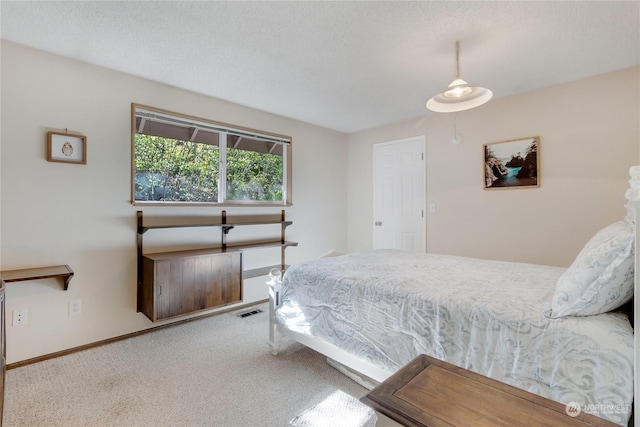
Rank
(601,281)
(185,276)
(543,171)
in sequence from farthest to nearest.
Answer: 1. (543,171)
2. (185,276)
3. (601,281)

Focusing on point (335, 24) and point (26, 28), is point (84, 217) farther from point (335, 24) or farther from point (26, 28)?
point (335, 24)

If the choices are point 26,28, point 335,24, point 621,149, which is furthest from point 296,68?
point 621,149

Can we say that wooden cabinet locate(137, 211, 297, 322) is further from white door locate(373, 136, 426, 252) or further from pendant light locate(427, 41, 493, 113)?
pendant light locate(427, 41, 493, 113)

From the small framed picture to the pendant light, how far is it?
282cm

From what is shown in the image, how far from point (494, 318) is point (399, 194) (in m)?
3.00

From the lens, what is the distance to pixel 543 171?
119 inches

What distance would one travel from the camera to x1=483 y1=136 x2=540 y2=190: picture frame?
10.0 feet

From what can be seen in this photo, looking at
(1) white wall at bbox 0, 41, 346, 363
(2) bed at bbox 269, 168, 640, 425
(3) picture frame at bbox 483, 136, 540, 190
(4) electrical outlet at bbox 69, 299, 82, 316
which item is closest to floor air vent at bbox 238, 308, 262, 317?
(1) white wall at bbox 0, 41, 346, 363

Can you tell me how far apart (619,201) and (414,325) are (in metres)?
2.52

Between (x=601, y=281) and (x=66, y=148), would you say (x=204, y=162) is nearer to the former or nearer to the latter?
(x=66, y=148)

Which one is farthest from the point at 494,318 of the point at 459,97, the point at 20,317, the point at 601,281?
the point at 20,317

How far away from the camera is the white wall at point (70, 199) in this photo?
2.21 metres

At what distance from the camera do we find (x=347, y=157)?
4875 millimetres

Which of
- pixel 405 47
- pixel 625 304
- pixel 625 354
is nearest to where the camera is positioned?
pixel 625 354
